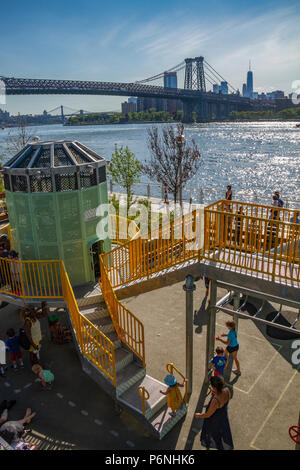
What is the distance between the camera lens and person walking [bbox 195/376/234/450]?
20.5ft

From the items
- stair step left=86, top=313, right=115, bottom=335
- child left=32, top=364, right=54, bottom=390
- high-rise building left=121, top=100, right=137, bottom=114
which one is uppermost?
high-rise building left=121, top=100, right=137, bottom=114

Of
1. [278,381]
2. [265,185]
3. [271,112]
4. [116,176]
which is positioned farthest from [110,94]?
[271,112]

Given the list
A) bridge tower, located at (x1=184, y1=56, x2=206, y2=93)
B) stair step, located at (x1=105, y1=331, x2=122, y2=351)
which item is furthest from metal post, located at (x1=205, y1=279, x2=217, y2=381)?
bridge tower, located at (x1=184, y1=56, x2=206, y2=93)

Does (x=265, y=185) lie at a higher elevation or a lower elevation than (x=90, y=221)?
lower

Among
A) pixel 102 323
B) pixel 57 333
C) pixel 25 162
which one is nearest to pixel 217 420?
pixel 102 323

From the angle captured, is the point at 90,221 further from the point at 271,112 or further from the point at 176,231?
the point at 271,112

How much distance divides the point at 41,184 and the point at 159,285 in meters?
4.22

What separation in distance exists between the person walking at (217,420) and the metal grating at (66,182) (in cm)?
626

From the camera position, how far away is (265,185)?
46.9 metres

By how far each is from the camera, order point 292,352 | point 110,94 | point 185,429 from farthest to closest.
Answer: point 110,94, point 292,352, point 185,429

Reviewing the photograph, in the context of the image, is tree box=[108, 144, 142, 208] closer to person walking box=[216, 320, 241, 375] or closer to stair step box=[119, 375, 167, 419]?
person walking box=[216, 320, 241, 375]

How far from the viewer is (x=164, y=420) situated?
736 cm

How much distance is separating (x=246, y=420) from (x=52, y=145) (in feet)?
27.7

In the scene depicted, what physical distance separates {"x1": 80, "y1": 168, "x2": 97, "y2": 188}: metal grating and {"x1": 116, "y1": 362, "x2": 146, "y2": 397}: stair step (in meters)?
4.96
